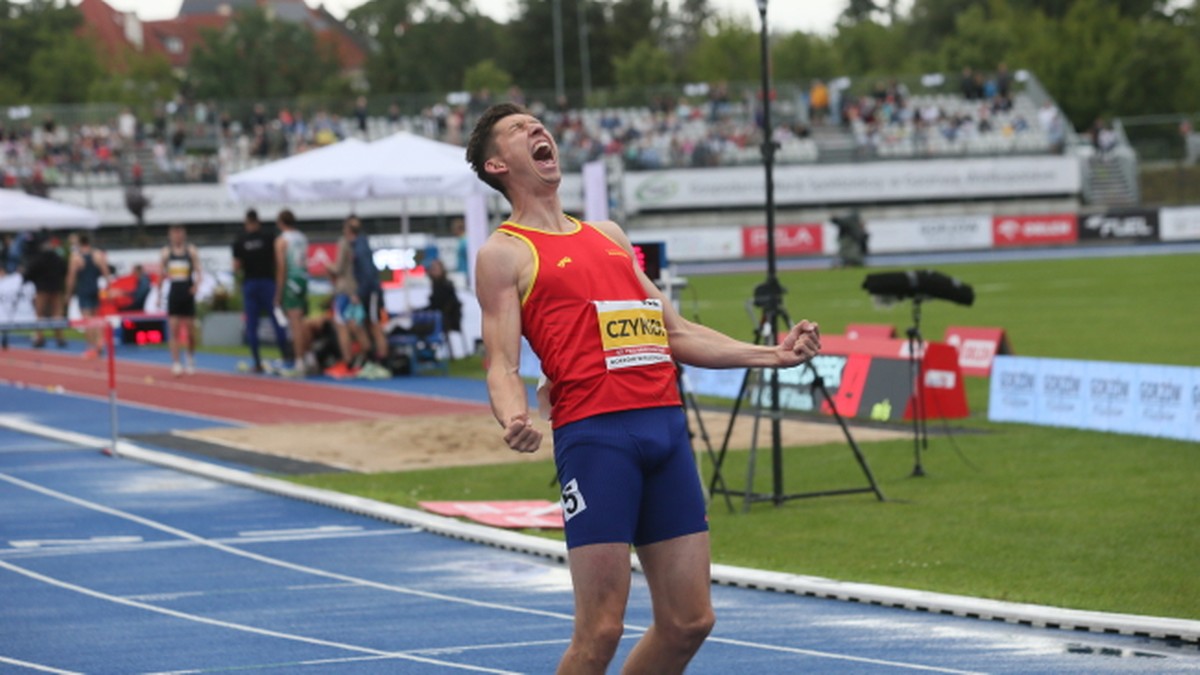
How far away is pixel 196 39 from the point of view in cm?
14738

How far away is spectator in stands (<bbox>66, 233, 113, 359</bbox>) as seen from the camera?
2684 cm

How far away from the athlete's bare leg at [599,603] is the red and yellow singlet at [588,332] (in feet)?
1.26

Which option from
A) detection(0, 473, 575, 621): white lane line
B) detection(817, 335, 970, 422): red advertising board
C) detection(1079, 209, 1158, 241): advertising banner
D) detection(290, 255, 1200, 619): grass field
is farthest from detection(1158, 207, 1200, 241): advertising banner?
detection(0, 473, 575, 621): white lane line

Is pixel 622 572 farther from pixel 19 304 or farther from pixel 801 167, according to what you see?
pixel 801 167

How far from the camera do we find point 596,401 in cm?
494

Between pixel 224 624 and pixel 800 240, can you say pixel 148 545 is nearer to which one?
pixel 224 624

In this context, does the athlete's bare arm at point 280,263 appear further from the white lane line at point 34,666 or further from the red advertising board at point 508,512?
the white lane line at point 34,666

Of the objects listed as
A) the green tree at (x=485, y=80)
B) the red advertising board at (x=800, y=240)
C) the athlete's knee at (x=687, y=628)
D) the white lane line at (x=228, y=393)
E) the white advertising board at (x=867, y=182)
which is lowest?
the white lane line at (x=228, y=393)

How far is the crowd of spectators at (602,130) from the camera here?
168 ft

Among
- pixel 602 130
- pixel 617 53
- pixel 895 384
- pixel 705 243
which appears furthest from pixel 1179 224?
pixel 617 53

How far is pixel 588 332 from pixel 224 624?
4.11 meters

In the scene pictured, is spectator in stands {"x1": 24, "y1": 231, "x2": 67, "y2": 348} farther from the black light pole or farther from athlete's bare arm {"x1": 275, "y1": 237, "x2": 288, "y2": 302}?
the black light pole

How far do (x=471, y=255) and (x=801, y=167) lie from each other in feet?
106

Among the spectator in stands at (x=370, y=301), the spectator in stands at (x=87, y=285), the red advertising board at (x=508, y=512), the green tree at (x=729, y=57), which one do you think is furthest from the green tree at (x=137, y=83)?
the red advertising board at (x=508, y=512)
